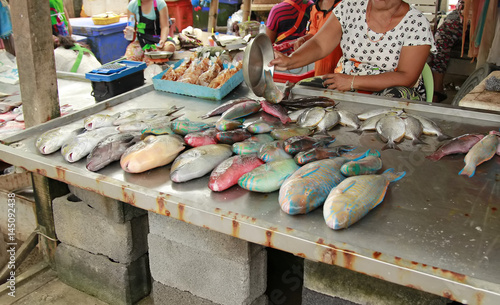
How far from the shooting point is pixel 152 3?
25.1 feet

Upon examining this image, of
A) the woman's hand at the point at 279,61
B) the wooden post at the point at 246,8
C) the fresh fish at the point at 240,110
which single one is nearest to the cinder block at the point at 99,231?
the fresh fish at the point at 240,110

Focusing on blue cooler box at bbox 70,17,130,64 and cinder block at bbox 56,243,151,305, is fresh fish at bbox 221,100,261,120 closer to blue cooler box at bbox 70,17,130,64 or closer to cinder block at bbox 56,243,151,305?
cinder block at bbox 56,243,151,305

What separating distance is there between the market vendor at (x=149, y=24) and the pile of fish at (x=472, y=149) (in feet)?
18.7

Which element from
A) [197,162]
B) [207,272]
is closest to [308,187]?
[197,162]

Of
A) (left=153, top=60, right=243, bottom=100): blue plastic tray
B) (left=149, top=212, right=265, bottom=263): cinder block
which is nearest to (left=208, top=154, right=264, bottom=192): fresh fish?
(left=149, top=212, right=265, bottom=263): cinder block

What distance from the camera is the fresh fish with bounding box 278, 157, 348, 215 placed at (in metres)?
2.02

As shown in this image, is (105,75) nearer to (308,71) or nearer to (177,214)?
(177,214)

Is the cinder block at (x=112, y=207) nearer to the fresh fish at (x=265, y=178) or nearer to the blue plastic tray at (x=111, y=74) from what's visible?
the fresh fish at (x=265, y=178)

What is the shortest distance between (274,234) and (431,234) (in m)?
0.68

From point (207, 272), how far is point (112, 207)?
2.74ft

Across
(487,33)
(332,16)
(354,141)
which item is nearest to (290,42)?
(332,16)

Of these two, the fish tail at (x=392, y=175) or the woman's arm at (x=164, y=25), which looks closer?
the fish tail at (x=392, y=175)

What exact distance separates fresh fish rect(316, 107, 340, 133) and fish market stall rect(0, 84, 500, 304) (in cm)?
7

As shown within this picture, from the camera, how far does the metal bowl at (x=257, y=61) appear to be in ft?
10.0
